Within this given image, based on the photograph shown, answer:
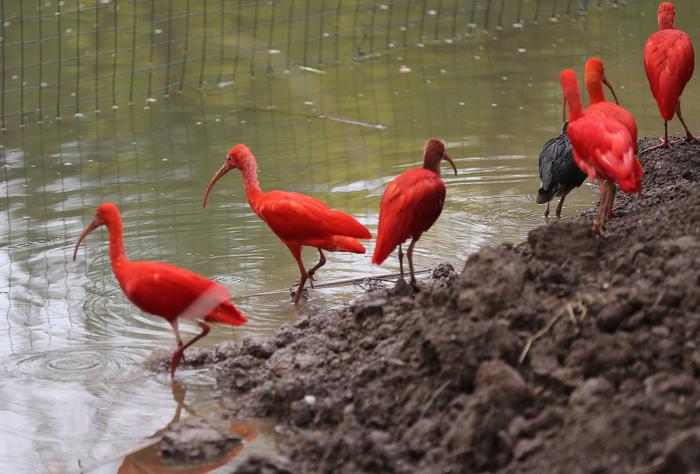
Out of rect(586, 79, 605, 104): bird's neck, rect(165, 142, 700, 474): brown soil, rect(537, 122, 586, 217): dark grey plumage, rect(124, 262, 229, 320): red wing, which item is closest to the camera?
rect(165, 142, 700, 474): brown soil

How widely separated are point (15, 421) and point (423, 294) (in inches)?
70.8

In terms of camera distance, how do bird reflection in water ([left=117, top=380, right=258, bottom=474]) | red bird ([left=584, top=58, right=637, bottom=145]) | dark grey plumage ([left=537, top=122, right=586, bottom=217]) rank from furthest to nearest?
1. dark grey plumage ([left=537, top=122, right=586, bottom=217])
2. red bird ([left=584, top=58, right=637, bottom=145])
3. bird reflection in water ([left=117, top=380, right=258, bottom=474])

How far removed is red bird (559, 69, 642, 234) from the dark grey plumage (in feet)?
4.24

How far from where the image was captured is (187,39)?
11172 millimetres

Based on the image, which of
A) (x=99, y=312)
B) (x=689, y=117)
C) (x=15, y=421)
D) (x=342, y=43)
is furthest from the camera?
(x=342, y=43)

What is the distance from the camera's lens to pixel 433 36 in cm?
1221

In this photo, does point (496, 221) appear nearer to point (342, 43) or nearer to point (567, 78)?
point (567, 78)

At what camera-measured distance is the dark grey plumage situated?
6832mm

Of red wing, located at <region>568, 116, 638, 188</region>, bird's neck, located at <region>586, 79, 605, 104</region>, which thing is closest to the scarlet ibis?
bird's neck, located at <region>586, 79, 605, 104</region>

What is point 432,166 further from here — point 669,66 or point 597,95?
point 669,66

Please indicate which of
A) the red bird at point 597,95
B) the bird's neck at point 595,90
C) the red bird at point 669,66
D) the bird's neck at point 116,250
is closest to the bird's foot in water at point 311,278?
the bird's neck at point 116,250

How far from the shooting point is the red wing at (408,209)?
5.33m

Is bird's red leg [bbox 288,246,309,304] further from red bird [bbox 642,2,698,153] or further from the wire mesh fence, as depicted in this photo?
the wire mesh fence

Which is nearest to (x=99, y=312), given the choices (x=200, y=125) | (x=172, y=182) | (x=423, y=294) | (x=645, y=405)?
(x=423, y=294)
